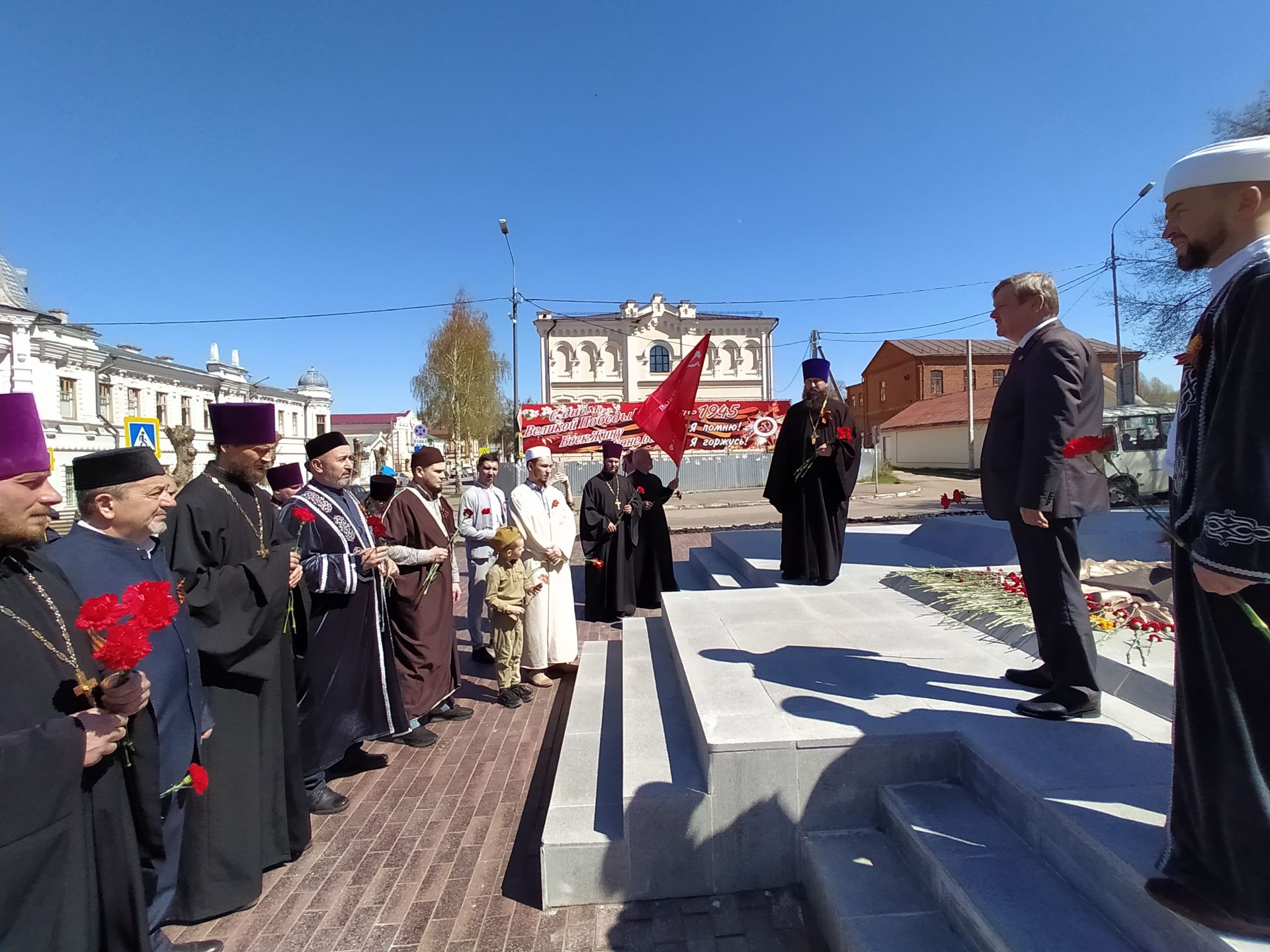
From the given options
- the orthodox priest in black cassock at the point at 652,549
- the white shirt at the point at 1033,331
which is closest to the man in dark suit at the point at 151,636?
the white shirt at the point at 1033,331

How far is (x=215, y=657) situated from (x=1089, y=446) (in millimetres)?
3447

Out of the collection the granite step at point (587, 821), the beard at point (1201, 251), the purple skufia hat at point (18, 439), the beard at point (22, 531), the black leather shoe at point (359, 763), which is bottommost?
the black leather shoe at point (359, 763)

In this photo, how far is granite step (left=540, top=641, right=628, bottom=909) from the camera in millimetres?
2709

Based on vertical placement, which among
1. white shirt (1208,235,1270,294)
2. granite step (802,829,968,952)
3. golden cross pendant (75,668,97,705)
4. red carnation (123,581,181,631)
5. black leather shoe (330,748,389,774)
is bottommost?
black leather shoe (330,748,389,774)

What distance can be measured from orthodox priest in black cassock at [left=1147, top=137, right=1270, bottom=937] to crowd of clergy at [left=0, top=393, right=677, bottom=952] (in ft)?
9.09

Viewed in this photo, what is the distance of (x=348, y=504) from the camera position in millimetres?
3848

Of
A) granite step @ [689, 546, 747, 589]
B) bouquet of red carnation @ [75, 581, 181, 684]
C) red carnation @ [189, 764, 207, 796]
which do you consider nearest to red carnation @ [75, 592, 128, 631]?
bouquet of red carnation @ [75, 581, 181, 684]

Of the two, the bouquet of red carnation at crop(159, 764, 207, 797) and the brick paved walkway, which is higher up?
the bouquet of red carnation at crop(159, 764, 207, 797)

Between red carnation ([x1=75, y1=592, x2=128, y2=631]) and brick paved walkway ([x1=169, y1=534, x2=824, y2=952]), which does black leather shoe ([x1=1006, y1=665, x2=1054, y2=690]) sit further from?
red carnation ([x1=75, y1=592, x2=128, y2=631])

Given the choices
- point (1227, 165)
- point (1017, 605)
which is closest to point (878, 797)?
point (1017, 605)

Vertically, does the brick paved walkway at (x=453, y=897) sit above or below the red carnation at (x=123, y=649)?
below

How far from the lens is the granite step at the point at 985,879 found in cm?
177

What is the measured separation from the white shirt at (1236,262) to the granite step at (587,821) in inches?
111

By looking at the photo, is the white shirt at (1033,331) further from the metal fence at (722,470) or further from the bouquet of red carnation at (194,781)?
the metal fence at (722,470)
